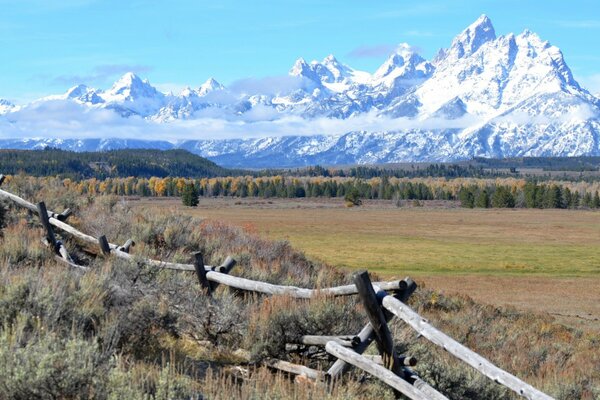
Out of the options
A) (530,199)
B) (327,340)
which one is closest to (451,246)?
(327,340)

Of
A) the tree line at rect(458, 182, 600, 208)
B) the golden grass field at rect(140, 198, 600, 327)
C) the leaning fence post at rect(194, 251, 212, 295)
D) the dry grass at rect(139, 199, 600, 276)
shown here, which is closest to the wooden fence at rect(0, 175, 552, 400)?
the leaning fence post at rect(194, 251, 212, 295)

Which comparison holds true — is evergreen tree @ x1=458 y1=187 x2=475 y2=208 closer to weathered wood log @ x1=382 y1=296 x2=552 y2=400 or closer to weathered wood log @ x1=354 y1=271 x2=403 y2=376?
weathered wood log @ x1=354 y1=271 x2=403 y2=376

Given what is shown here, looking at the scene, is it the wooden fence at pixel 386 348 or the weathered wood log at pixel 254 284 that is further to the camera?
the weathered wood log at pixel 254 284

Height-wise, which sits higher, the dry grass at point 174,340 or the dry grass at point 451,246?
the dry grass at point 174,340

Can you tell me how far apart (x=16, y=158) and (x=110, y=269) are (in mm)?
199759

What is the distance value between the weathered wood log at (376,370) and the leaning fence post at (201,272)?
3183mm

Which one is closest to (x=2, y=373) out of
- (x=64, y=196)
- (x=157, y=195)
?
(x=64, y=196)

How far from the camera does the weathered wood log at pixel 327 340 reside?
7.11 metres

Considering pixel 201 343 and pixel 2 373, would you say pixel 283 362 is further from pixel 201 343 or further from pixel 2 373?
pixel 2 373

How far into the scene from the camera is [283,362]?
7.59 metres

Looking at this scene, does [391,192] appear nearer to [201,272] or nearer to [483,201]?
[483,201]

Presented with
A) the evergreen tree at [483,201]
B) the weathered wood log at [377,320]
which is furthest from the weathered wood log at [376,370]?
the evergreen tree at [483,201]

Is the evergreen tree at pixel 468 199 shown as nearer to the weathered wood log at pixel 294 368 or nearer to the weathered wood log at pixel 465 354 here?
the weathered wood log at pixel 294 368

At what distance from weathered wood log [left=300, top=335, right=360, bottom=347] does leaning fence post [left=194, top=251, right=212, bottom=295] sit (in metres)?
2.56
